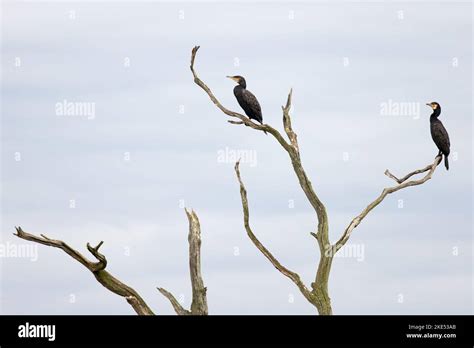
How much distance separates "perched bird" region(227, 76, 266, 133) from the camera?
19.9 meters

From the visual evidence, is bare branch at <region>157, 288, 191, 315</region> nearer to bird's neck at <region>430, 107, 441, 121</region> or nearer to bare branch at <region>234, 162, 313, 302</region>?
bare branch at <region>234, 162, 313, 302</region>

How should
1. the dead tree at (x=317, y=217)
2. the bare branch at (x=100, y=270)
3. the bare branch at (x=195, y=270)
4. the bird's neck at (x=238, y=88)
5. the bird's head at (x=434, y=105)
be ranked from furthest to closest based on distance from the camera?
the bird's neck at (x=238, y=88) → the bird's head at (x=434, y=105) → the dead tree at (x=317, y=217) → the bare branch at (x=195, y=270) → the bare branch at (x=100, y=270)

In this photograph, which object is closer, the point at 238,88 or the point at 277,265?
the point at 277,265

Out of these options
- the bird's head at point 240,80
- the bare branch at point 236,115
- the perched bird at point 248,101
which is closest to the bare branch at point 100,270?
the bare branch at point 236,115

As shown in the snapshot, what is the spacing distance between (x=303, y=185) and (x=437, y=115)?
395cm

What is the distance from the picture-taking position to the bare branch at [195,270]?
16078 mm

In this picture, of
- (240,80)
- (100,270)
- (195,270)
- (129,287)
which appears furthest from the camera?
(240,80)

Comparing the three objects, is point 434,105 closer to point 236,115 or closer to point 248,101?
point 248,101

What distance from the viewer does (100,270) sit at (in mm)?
15227

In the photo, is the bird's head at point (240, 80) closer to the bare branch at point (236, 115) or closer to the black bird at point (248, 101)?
the black bird at point (248, 101)

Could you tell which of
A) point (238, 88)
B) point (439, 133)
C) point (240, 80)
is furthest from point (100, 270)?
point (439, 133)

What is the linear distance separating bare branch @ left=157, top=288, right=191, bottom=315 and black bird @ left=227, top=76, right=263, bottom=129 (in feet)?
17.3
